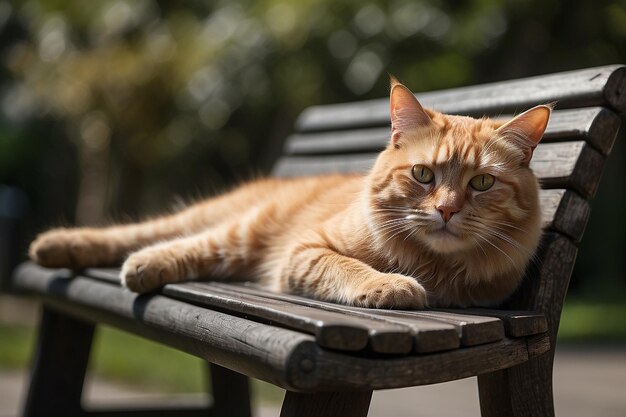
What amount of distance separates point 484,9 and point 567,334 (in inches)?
118

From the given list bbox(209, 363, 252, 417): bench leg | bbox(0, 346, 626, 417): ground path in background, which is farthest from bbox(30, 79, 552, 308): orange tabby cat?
bbox(0, 346, 626, 417): ground path in background

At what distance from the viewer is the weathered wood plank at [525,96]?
2.30m

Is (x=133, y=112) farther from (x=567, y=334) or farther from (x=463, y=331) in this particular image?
(x=463, y=331)

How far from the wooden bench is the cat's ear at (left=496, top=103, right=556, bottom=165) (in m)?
0.23

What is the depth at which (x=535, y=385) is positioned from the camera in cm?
202

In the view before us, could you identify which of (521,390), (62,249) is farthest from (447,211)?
(62,249)

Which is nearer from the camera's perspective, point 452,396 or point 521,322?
point 521,322

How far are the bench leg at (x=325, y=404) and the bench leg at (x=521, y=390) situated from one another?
0.49 m

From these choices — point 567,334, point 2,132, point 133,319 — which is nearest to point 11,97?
point 2,132

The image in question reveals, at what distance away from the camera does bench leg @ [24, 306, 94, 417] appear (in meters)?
3.22

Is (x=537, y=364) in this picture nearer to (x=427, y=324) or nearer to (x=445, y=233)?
(x=445, y=233)

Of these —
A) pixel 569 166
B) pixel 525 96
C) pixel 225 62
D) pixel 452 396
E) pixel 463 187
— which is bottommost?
pixel 452 396

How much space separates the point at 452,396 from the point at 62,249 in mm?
2508

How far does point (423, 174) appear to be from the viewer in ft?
6.88
